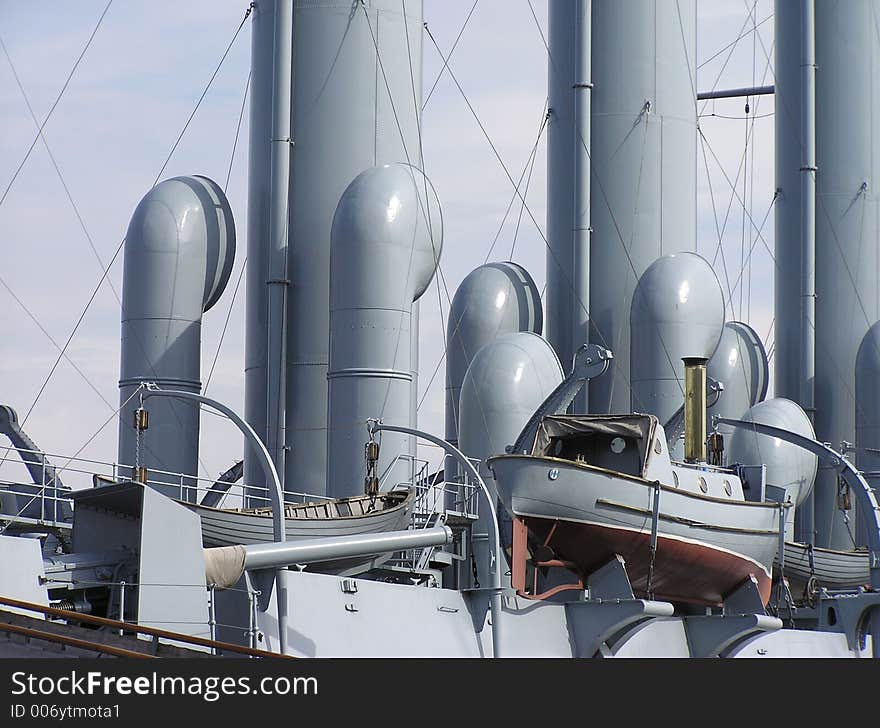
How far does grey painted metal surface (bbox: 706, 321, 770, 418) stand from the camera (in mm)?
40781

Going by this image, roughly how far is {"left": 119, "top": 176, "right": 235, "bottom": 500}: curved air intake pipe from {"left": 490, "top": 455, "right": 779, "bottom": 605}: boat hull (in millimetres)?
7297

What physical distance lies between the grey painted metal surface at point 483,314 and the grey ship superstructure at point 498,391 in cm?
8

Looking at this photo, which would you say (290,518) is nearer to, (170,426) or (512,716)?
(170,426)

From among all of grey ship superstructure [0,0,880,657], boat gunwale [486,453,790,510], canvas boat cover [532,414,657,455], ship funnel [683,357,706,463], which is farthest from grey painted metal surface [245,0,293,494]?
ship funnel [683,357,706,463]

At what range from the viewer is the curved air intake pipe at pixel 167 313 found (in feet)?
99.2

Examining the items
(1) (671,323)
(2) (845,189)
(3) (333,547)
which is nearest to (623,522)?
(3) (333,547)

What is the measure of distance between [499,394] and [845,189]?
1800 cm

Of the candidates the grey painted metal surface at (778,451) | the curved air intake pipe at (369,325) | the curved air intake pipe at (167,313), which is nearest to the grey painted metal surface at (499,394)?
the curved air intake pipe at (369,325)

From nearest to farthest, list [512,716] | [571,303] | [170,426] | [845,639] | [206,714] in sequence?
[206,714], [512,716], [845,639], [170,426], [571,303]

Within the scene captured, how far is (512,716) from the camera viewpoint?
1253cm

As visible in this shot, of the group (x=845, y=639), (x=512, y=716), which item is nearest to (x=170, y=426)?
(x=845, y=639)

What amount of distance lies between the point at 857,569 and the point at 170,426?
16.5m

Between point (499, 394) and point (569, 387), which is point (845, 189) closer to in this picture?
point (499, 394)

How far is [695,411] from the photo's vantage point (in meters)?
30.8
